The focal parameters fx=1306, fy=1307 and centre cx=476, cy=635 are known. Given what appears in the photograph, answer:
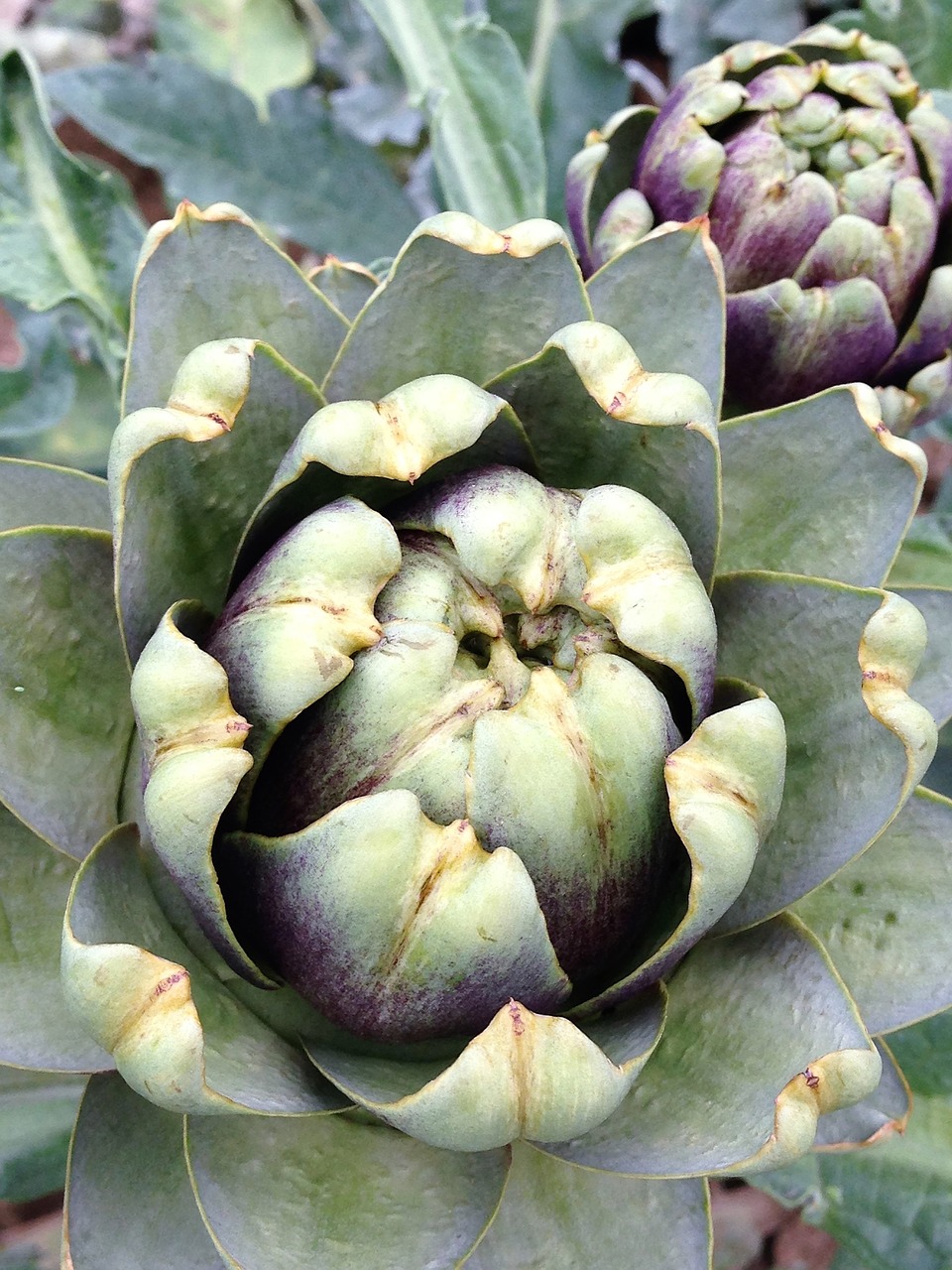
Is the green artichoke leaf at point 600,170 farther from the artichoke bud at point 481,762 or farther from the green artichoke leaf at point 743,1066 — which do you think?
the green artichoke leaf at point 743,1066

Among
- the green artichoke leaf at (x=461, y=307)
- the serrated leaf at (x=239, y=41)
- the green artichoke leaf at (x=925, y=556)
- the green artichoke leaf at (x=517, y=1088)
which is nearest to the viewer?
the green artichoke leaf at (x=517, y=1088)

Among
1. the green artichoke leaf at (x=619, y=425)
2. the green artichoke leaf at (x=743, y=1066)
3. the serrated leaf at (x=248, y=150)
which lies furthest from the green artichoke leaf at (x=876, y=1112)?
the serrated leaf at (x=248, y=150)

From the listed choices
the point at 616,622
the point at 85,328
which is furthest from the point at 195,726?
the point at 85,328

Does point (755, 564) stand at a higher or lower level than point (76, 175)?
lower

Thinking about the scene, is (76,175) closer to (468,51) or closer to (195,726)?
(468,51)

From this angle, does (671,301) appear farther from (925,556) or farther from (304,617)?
(925,556)
